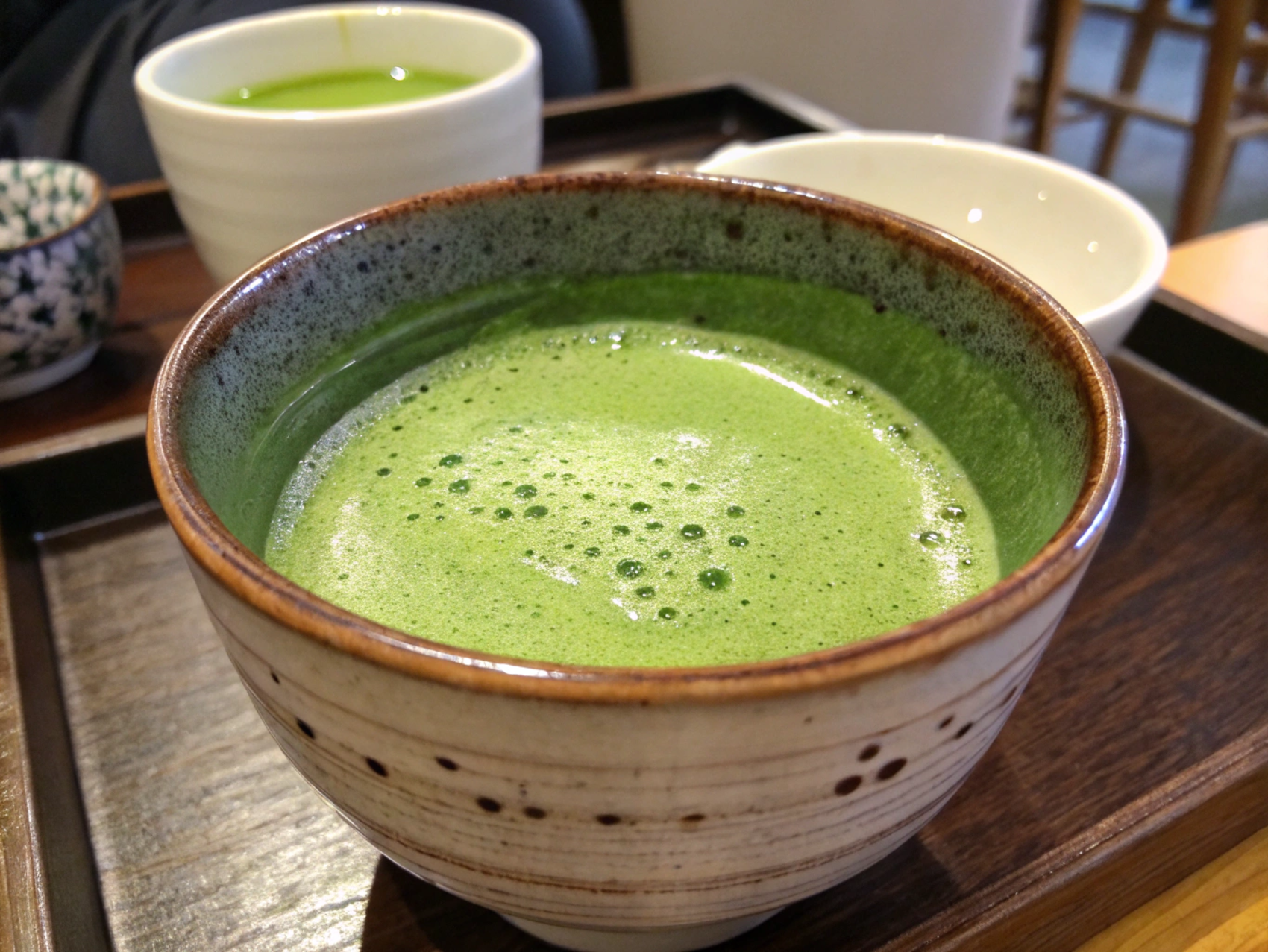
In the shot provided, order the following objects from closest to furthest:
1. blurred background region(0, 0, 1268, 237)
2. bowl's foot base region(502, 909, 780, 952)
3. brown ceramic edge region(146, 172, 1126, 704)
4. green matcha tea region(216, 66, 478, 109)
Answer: brown ceramic edge region(146, 172, 1126, 704) → bowl's foot base region(502, 909, 780, 952) → green matcha tea region(216, 66, 478, 109) → blurred background region(0, 0, 1268, 237)

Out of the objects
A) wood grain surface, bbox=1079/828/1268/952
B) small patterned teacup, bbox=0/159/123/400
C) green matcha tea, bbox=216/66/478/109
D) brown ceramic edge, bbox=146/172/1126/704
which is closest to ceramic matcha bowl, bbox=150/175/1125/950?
brown ceramic edge, bbox=146/172/1126/704

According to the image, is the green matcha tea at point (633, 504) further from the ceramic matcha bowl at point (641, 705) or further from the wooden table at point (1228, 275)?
the wooden table at point (1228, 275)

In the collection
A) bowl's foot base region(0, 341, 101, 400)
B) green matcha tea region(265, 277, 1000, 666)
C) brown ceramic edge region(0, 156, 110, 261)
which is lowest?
bowl's foot base region(0, 341, 101, 400)

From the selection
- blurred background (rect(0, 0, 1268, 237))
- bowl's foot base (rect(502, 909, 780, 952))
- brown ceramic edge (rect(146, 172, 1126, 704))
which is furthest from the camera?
blurred background (rect(0, 0, 1268, 237))

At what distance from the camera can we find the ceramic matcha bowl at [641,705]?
1.19 feet

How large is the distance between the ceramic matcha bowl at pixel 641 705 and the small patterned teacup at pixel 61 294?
54 centimetres

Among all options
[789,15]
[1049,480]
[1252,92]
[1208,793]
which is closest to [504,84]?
[1049,480]

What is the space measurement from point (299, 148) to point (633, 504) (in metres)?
0.59

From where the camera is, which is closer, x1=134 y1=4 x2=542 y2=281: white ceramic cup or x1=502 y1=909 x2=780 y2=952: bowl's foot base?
x1=502 y1=909 x2=780 y2=952: bowl's foot base

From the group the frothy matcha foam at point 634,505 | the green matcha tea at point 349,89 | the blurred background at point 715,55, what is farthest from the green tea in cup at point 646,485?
the blurred background at point 715,55

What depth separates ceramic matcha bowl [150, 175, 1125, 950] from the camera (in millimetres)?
362

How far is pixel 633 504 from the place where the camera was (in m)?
0.63

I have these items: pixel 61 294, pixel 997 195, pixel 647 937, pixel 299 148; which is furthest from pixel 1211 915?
pixel 61 294

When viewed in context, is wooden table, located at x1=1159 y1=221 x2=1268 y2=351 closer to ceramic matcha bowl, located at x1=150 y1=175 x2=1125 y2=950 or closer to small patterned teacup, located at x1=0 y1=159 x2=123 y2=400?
ceramic matcha bowl, located at x1=150 y1=175 x2=1125 y2=950
